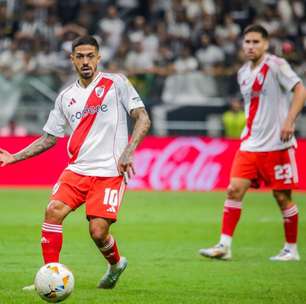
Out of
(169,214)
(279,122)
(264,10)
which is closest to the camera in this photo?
(279,122)

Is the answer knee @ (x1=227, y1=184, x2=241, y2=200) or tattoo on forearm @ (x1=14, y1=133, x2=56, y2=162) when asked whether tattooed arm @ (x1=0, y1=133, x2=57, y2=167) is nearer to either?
tattoo on forearm @ (x1=14, y1=133, x2=56, y2=162)

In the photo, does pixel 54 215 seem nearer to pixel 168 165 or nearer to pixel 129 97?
pixel 129 97

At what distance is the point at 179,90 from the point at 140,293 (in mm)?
14345

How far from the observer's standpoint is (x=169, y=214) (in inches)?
641

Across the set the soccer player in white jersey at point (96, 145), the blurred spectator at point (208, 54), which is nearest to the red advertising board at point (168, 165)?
the blurred spectator at point (208, 54)

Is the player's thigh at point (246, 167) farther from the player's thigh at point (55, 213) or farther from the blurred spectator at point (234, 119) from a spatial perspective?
the blurred spectator at point (234, 119)

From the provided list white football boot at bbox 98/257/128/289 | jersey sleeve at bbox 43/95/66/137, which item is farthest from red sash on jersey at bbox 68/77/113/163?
white football boot at bbox 98/257/128/289

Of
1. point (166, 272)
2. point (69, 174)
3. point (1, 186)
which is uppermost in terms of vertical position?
point (69, 174)

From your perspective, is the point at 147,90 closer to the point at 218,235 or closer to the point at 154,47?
the point at 154,47

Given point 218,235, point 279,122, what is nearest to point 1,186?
point 218,235

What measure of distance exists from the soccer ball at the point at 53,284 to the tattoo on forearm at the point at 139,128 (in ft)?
4.19

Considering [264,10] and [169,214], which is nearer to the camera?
[169,214]

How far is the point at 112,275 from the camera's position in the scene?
870 cm

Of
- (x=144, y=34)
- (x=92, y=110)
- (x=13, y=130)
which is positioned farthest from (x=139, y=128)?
(x=144, y=34)
